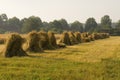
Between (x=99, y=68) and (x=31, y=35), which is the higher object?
(x=31, y=35)

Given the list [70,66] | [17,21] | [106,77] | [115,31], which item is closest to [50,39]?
[70,66]

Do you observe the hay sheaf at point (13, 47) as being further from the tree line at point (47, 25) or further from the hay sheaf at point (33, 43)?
the tree line at point (47, 25)

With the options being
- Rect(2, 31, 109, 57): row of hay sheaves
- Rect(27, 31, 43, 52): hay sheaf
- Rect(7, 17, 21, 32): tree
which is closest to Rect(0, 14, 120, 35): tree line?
Rect(7, 17, 21, 32): tree

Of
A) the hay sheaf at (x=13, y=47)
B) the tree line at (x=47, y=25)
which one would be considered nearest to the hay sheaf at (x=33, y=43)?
the hay sheaf at (x=13, y=47)

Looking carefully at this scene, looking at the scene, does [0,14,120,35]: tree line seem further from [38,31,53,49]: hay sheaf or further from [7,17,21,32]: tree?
[38,31,53,49]: hay sheaf

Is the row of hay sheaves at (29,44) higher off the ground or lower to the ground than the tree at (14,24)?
lower

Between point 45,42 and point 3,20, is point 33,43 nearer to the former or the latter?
point 45,42

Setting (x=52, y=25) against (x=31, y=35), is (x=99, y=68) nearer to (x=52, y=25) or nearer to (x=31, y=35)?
(x=31, y=35)

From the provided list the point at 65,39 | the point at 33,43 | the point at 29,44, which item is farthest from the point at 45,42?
the point at 65,39

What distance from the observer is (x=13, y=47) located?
76.6ft

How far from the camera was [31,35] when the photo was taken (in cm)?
2839

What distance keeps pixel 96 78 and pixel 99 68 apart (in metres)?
2.49

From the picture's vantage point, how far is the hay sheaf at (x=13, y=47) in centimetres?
2291

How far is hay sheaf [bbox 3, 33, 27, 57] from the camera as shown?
75.2 feet
